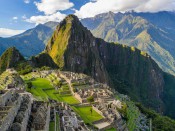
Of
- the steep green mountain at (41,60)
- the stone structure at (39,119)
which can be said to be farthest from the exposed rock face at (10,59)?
the stone structure at (39,119)

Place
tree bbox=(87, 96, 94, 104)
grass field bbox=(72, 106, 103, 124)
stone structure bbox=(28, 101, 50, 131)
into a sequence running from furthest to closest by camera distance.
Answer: tree bbox=(87, 96, 94, 104) → grass field bbox=(72, 106, 103, 124) → stone structure bbox=(28, 101, 50, 131)

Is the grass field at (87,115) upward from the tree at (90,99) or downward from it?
downward

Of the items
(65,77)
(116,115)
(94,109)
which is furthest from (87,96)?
(65,77)

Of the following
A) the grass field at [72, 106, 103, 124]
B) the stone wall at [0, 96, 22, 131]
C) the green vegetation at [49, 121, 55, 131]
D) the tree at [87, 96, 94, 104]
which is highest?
the stone wall at [0, 96, 22, 131]

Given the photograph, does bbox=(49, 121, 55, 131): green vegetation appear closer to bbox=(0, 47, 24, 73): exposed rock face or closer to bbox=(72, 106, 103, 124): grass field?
bbox=(72, 106, 103, 124): grass field

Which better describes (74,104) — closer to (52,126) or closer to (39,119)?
(52,126)

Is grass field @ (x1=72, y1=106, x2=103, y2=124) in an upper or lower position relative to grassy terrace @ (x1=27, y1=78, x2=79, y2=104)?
lower

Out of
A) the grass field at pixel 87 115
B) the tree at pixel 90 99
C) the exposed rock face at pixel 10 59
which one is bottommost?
the grass field at pixel 87 115

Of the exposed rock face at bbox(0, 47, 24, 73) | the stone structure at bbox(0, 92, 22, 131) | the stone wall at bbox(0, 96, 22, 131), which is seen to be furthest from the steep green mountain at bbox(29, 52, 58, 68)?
the stone wall at bbox(0, 96, 22, 131)

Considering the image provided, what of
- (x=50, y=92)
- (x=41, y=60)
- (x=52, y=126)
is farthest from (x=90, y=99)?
(x=41, y=60)

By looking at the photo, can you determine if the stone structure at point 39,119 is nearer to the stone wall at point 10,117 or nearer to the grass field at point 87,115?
the stone wall at point 10,117

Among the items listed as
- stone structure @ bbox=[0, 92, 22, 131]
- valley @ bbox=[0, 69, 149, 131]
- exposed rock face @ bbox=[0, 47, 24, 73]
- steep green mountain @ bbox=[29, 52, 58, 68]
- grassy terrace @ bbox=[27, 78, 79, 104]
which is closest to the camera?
stone structure @ bbox=[0, 92, 22, 131]

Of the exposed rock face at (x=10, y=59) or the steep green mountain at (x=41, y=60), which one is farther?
the steep green mountain at (x=41, y=60)
